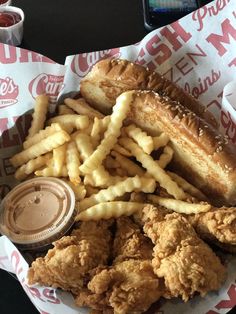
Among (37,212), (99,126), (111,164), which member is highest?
(99,126)

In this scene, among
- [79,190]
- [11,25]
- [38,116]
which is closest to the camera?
[79,190]

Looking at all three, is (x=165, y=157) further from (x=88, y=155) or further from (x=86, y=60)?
(x=86, y=60)

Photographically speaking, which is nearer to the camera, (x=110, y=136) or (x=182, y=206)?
(x=182, y=206)

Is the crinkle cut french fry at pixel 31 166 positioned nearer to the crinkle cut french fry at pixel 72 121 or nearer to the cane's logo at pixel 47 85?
the crinkle cut french fry at pixel 72 121

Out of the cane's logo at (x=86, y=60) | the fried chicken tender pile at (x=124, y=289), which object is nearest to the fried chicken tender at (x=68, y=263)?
the fried chicken tender pile at (x=124, y=289)

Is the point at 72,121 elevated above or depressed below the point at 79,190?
above

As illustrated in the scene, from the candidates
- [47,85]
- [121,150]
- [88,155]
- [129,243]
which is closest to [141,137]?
[121,150]

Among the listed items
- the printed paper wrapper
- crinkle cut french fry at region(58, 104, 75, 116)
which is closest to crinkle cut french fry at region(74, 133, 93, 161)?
crinkle cut french fry at region(58, 104, 75, 116)
